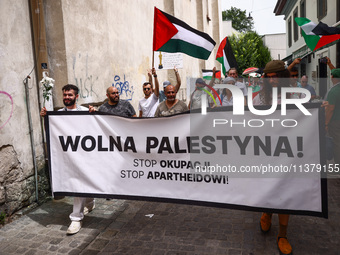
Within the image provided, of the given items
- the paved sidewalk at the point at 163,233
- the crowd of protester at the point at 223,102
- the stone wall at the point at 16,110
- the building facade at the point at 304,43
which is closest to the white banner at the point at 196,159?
the crowd of protester at the point at 223,102

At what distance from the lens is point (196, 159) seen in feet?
11.9

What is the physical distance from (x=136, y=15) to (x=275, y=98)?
22.6 ft

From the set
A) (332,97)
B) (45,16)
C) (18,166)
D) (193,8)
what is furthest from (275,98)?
(193,8)

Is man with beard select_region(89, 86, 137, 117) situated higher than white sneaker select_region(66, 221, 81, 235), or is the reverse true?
man with beard select_region(89, 86, 137, 117)

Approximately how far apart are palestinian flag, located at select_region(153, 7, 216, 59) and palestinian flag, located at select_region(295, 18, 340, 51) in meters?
2.95

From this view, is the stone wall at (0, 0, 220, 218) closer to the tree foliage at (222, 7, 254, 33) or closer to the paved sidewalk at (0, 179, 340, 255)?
the paved sidewalk at (0, 179, 340, 255)

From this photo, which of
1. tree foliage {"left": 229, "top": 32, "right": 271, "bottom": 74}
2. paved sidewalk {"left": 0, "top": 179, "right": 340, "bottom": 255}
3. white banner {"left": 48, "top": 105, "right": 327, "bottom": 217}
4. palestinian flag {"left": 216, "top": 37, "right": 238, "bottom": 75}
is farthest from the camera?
tree foliage {"left": 229, "top": 32, "right": 271, "bottom": 74}

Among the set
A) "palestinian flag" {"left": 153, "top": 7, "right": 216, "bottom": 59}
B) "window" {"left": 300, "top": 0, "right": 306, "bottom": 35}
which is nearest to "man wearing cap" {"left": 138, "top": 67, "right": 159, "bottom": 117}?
"palestinian flag" {"left": 153, "top": 7, "right": 216, "bottom": 59}

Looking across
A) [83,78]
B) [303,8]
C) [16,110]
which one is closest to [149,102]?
[83,78]

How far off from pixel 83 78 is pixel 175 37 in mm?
1926

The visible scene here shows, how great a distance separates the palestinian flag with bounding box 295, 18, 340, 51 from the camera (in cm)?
704

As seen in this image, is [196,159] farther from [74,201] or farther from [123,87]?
[123,87]

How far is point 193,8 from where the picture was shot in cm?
1819

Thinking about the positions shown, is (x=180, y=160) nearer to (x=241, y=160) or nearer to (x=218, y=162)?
(x=218, y=162)
